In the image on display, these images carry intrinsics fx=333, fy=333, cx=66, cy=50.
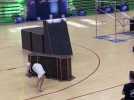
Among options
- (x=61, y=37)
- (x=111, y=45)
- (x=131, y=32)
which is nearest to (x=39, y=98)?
(x=61, y=37)

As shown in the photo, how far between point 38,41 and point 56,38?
35.3 inches

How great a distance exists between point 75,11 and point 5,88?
12051 mm

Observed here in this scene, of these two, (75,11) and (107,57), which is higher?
(75,11)

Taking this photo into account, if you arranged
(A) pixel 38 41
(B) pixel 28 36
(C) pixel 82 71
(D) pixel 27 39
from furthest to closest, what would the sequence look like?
(D) pixel 27 39 → (B) pixel 28 36 → (A) pixel 38 41 → (C) pixel 82 71

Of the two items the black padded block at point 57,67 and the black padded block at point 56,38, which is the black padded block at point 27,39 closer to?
the black padded block at point 56,38

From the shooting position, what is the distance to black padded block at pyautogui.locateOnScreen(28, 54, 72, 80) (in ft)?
26.3

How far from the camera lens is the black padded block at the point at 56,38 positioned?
28.3 ft

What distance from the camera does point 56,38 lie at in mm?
8688

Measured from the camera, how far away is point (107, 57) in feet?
33.5

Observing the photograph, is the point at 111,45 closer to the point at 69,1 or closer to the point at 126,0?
the point at 69,1

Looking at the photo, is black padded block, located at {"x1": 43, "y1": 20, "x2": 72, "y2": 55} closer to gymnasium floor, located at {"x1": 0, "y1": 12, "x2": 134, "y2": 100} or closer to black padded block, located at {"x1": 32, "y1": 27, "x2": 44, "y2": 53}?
black padded block, located at {"x1": 32, "y1": 27, "x2": 44, "y2": 53}

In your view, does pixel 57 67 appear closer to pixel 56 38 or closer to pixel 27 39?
pixel 56 38

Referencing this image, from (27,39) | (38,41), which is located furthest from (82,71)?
(27,39)

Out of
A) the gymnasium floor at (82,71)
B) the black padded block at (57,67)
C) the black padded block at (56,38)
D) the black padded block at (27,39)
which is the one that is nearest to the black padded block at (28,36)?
the black padded block at (27,39)
